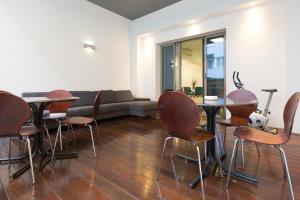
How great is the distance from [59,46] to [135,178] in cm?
413

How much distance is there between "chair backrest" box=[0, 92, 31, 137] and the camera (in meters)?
1.59

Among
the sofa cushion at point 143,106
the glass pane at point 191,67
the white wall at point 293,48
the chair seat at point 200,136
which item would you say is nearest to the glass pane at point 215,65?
the glass pane at point 191,67

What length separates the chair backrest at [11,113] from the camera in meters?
1.59

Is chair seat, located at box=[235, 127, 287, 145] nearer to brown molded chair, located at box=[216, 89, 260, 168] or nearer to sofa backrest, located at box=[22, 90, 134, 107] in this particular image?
brown molded chair, located at box=[216, 89, 260, 168]

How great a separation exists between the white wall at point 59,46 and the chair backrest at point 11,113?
2.82 m

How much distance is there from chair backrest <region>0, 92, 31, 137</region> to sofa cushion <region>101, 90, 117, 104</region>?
3558 millimetres

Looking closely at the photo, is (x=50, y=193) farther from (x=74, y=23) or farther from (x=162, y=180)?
(x=74, y=23)

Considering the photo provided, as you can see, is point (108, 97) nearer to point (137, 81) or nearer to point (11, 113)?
point (137, 81)

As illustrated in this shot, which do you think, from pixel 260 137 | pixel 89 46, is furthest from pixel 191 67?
pixel 260 137

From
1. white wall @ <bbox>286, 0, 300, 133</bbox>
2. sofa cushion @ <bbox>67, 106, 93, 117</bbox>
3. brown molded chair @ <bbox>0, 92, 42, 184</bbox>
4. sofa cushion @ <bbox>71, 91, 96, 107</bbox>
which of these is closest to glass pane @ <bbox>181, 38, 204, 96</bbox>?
white wall @ <bbox>286, 0, 300, 133</bbox>

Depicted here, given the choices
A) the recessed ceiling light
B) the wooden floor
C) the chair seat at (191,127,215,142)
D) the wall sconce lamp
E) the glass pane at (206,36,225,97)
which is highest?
the recessed ceiling light

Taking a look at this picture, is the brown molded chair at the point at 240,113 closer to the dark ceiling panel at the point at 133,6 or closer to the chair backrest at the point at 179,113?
the chair backrest at the point at 179,113

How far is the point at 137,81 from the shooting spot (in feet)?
21.8

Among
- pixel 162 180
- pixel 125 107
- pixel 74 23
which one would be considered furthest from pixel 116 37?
pixel 162 180
